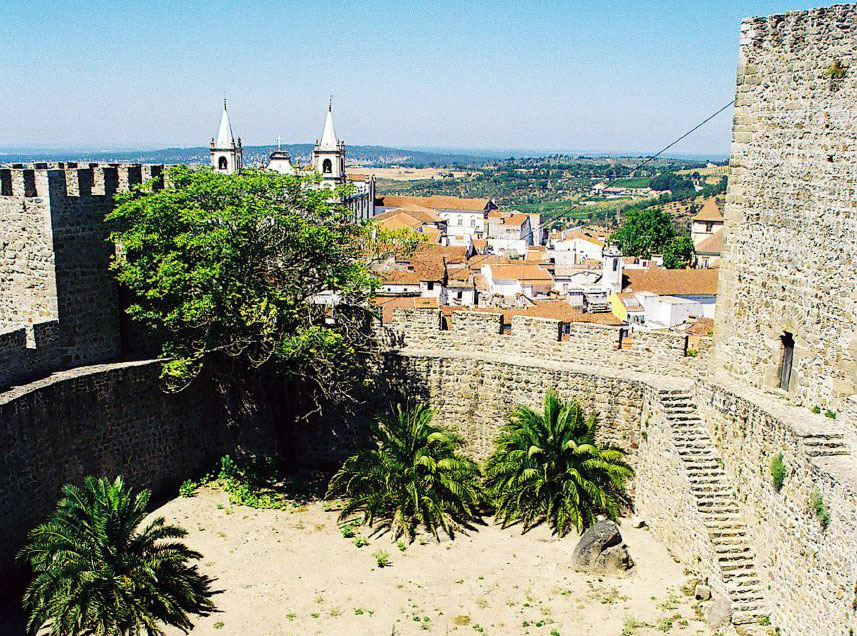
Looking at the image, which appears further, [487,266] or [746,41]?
[487,266]

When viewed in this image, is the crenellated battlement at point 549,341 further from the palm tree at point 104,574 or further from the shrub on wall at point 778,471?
the palm tree at point 104,574

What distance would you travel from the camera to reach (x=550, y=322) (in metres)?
15.0

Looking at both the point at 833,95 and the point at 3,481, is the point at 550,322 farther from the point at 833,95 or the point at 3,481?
the point at 3,481

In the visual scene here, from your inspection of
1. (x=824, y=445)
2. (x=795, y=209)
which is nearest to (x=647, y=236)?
(x=795, y=209)

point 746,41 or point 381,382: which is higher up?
point 746,41

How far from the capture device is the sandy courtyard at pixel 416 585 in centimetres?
1099

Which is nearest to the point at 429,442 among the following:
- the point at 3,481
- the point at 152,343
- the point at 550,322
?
the point at 550,322

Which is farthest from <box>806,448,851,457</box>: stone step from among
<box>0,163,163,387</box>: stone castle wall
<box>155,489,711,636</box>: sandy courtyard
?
<box>0,163,163,387</box>: stone castle wall

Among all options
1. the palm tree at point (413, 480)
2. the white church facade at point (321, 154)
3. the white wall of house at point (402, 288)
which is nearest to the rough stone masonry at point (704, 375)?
the palm tree at point (413, 480)

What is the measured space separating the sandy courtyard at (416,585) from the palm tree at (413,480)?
18.7 inches

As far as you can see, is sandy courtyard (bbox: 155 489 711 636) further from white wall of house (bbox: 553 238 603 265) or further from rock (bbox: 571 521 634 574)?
white wall of house (bbox: 553 238 603 265)

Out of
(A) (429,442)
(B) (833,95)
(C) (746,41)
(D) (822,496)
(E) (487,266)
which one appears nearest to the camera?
(D) (822,496)

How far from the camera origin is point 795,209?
11.4 m

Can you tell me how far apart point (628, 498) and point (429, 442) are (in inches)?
145
